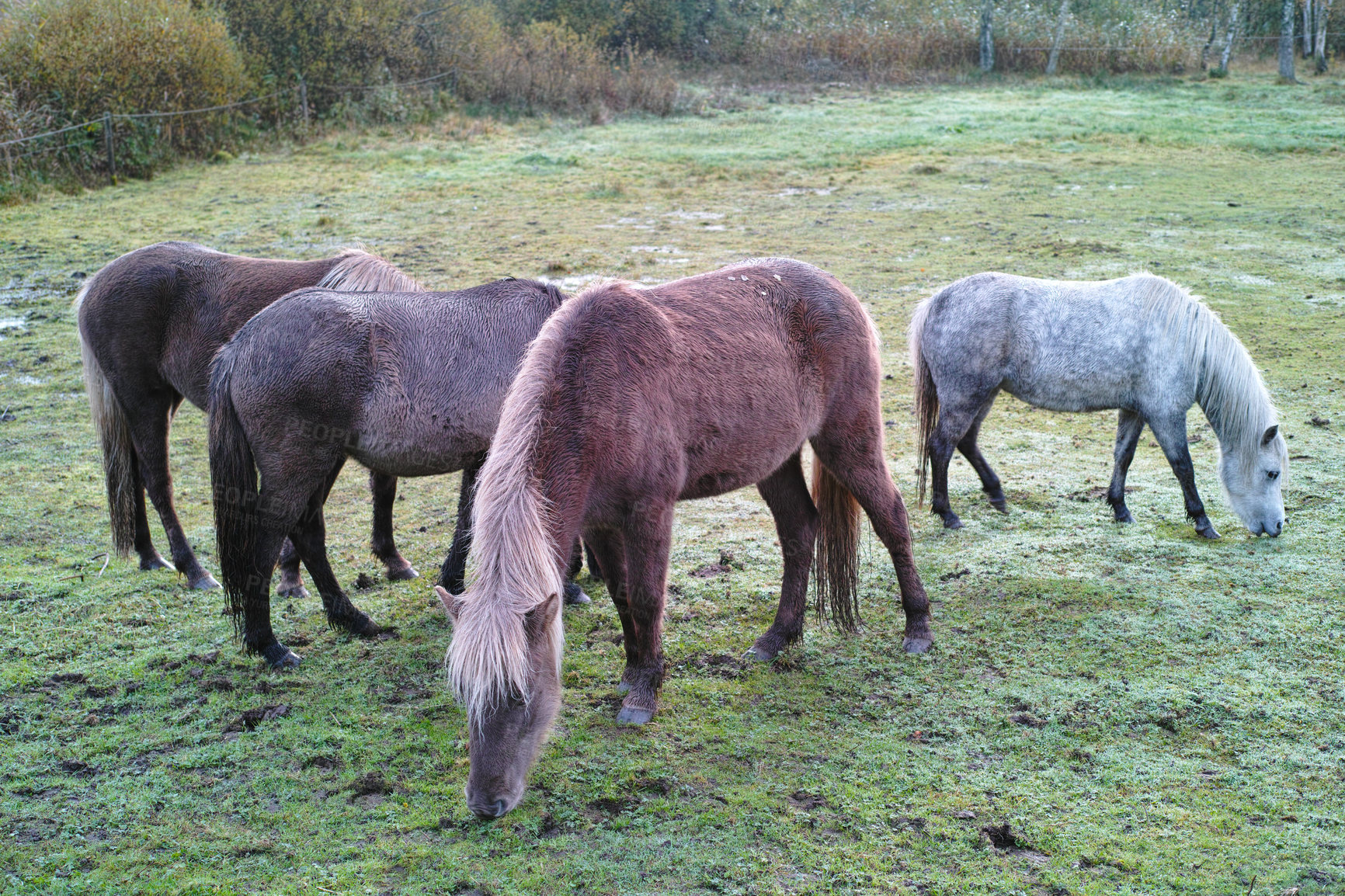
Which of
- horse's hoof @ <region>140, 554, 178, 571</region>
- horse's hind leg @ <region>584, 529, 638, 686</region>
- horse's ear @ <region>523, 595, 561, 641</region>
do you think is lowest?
horse's hoof @ <region>140, 554, 178, 571</region>

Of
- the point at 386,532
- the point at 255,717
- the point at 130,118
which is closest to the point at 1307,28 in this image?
the point at 130,118

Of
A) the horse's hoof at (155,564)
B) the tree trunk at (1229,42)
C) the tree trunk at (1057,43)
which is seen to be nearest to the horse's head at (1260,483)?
the horse's hoof at (155,564)

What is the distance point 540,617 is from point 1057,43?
2830cm

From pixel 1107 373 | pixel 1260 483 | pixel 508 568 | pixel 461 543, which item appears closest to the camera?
pixel 508 568

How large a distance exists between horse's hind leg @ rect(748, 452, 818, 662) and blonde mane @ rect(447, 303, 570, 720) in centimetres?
148

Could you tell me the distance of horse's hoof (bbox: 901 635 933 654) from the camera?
458 centimetres

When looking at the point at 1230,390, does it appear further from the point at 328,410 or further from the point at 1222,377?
the point at 328,410

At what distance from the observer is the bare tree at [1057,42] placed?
26250 millimetres

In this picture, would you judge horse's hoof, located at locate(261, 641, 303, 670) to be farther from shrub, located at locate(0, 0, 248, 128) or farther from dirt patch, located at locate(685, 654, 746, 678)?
shrub, located at locate(0, 0, 248, 128)

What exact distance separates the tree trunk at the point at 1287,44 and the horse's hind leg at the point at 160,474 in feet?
89.3

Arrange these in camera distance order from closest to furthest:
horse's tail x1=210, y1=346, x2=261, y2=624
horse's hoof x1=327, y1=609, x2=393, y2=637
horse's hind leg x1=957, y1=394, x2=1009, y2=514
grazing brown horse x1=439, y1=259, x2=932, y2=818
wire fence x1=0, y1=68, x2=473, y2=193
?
grazing brown horse x1=439, y1=259, x2=932, y2=818 → horse's tail x1=210, y1=346, x2=261, y2=624 → horse's hoof x1=327, y1=609, x2=393, y2=637 → horse's hind leg x1=957, y1=394, x2=1009, y2=514 → wire fence x1=0, y1=68, x2=473, y2=193

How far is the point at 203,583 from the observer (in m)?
5.27

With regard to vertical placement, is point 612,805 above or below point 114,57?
below

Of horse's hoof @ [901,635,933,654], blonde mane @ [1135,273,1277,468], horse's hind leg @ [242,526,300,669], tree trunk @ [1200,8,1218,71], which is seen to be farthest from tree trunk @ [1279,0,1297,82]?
horse's hind leg @ [242,526,300,669]
